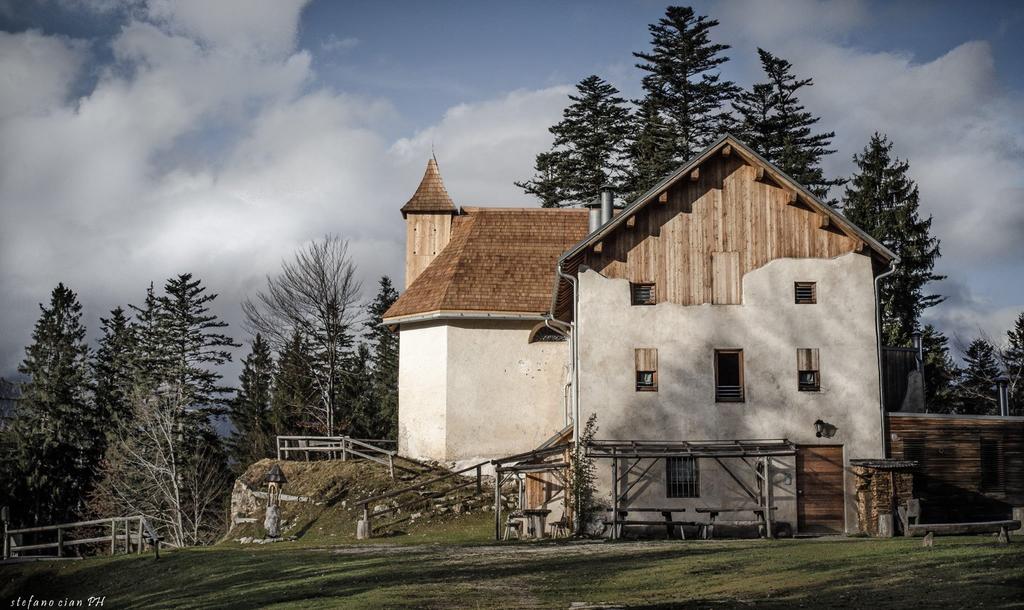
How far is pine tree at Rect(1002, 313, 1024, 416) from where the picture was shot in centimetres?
4909

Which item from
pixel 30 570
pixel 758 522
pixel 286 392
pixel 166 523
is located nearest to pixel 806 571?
pixel 758 522

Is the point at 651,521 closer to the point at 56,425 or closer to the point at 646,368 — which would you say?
the point at 646,368

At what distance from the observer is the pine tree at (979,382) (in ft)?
162

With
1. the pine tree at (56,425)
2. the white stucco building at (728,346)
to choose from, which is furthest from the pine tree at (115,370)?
the white stucco building at (728,346)

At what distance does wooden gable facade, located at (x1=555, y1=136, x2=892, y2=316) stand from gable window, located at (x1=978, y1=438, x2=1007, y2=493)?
5769 mm

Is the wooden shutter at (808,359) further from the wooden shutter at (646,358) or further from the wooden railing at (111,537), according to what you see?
the wooden railing at (111,537)

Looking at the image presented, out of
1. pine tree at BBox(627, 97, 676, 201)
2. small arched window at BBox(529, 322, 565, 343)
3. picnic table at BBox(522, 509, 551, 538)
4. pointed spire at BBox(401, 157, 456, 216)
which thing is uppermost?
pine tree at BBox(627, 97, 676, 201)

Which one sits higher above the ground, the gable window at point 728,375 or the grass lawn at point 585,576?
the gable window at point 728,375

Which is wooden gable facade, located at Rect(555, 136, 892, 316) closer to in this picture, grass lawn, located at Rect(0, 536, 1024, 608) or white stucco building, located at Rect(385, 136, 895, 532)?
white stucco building, located at Rect(385, 136, 895, 532)

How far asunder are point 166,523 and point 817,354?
3326 cm

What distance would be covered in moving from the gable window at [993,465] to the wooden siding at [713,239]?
641 centimetres

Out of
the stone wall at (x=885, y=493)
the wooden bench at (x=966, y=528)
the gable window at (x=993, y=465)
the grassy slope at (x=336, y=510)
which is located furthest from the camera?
the grassy slope at (x=336, y=510)

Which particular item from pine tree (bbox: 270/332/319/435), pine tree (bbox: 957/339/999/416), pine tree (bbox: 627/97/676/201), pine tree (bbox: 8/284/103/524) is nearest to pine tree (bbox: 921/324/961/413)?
pine tree (bbox: 957/339/999/416)

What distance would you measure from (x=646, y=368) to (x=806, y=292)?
15.9 ft
